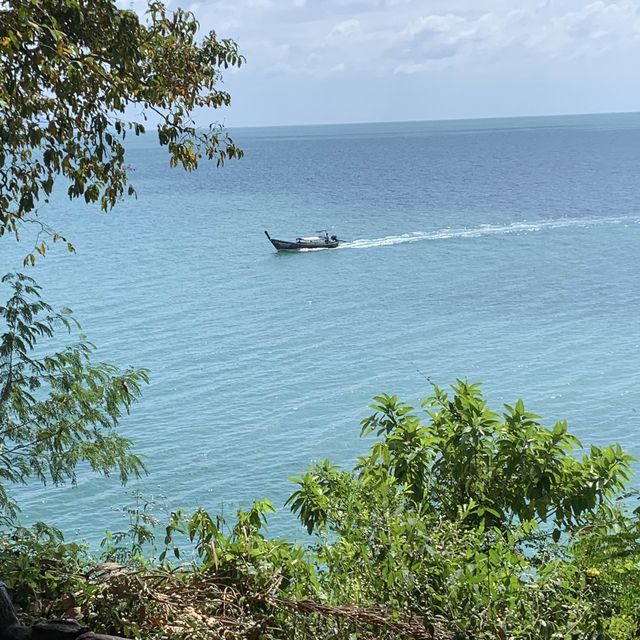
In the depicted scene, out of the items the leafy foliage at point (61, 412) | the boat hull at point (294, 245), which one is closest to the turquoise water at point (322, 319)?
the boat hull at point (294, 245)

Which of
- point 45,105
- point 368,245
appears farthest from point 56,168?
point 368,245

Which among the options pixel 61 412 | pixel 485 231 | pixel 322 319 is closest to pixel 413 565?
pixel 61 412

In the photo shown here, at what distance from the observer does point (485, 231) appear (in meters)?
51.3

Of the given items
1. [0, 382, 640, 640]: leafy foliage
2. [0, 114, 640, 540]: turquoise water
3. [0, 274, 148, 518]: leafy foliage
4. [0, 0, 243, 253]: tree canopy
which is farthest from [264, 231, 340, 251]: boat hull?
[0, 382, 640, 640]: leafy foliage

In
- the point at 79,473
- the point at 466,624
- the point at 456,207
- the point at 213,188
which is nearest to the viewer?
the point at 466,624

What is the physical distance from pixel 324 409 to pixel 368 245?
88.7ft

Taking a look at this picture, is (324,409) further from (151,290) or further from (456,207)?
(456,207)

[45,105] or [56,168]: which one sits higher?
[45,105]

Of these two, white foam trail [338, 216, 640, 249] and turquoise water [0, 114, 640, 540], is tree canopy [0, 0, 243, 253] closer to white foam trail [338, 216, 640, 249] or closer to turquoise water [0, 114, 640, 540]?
turquoise water [0, 114, 640, 540]

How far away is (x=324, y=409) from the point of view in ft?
71.4

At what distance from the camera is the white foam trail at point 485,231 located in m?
48.5

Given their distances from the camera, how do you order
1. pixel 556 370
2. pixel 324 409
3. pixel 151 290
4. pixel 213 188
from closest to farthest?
pixel 324 409
pixel 556 370
pixel 151 290
pixel 213 188

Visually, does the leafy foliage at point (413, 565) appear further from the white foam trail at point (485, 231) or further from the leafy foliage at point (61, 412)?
the white foam trail at point (485, 231)

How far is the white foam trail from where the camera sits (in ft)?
159
